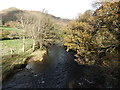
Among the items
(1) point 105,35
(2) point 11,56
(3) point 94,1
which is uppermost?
(3) point 94,1

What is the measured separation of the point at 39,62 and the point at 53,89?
30.4ft

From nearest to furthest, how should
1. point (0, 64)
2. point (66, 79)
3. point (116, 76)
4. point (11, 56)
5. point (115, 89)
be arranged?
1. point (115, 89)
2. point (116, 76)
3. point (66, 79)
4. point (0, 64)
5. point (11, 56)

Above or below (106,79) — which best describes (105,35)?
above

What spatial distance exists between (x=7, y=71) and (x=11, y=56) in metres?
5.38

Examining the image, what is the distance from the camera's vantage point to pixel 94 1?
620 inches

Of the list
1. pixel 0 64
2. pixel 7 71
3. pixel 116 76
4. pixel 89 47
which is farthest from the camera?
pixel 89 47

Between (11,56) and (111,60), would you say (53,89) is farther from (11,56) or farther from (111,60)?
(11,56)

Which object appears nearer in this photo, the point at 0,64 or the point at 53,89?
the point at 53,89

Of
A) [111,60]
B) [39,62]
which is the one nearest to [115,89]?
[111,60]

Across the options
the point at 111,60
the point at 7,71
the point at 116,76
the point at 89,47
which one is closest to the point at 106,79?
the point at 116,76

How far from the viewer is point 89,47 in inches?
711

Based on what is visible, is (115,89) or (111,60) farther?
(111,60)

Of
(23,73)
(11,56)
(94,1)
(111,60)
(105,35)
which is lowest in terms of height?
(23,73)

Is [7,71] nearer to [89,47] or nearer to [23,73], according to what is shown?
[23,73]
